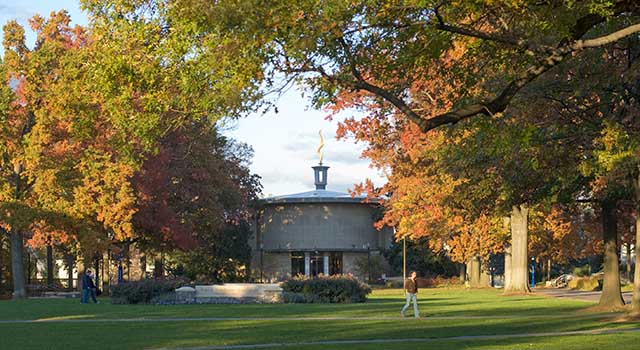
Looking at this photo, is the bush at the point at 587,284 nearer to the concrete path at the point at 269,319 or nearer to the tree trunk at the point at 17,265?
the concrete path at the point at 269,319

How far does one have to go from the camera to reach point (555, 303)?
136 feet

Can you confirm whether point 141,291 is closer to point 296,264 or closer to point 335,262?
point 296,264

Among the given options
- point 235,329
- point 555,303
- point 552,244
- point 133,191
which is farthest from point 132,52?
point 552,244

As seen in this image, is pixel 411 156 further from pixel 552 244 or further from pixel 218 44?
pixel 218 44

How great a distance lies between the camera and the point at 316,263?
92.7 m

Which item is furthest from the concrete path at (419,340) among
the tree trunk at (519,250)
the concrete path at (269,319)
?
the tree trunk at (519,250)

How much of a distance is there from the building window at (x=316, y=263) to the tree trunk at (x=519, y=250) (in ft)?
132

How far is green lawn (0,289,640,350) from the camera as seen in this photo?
22453mm

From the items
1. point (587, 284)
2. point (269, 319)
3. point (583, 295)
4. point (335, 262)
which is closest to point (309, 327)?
point (269, 319)

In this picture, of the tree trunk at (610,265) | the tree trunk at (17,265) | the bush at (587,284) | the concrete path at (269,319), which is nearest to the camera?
the concrete path at (269,319)

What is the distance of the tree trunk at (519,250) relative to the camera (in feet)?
166

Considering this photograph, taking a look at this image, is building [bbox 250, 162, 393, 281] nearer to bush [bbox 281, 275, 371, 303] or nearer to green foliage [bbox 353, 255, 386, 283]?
green foliage [bbox 353, 255, 386, 283]

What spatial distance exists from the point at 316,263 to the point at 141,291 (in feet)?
151

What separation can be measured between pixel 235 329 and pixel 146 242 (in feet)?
126
